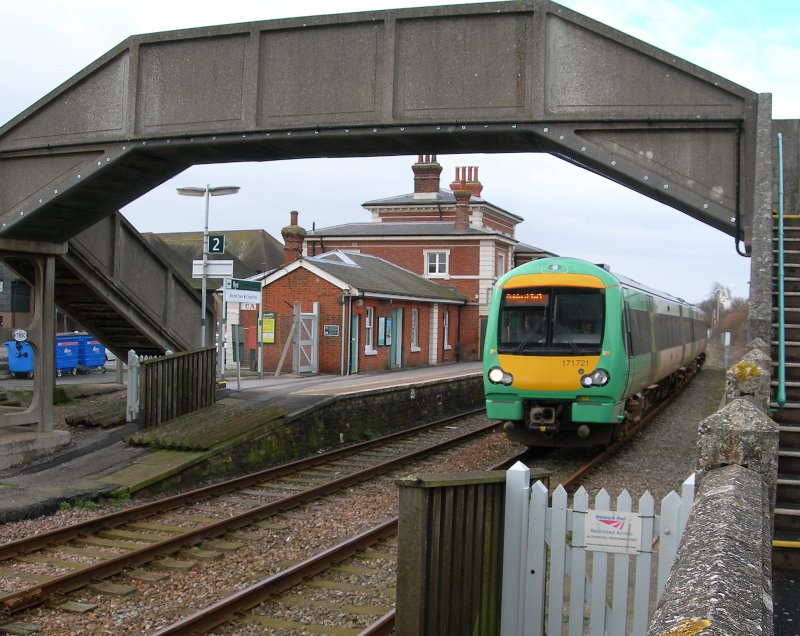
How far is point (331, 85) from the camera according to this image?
32.9 feet

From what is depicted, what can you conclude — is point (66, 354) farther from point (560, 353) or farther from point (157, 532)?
point (157, 532)

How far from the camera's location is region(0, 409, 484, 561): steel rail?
762cm

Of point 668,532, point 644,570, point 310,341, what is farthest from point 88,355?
point 668,532

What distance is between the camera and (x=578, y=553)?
4.54 metres

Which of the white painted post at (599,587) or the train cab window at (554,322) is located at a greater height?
the train cab window at (554,322)

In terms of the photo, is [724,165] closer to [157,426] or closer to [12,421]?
[157,426]

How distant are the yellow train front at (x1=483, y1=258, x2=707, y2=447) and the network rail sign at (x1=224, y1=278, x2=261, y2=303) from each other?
234 inches

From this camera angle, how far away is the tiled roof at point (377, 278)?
25.7m

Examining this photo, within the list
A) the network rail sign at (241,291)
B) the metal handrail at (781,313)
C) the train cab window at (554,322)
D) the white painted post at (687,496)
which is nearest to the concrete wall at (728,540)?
the white painted post at (687,496)

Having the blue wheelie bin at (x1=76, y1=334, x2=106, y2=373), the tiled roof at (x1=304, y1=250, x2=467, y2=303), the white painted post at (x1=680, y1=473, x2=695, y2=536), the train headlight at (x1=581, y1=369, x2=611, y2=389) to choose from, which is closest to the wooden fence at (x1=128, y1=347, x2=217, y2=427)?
the train headlight at (x1=581, y1=369, x2=611, y2=389)

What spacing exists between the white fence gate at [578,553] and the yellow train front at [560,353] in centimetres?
692

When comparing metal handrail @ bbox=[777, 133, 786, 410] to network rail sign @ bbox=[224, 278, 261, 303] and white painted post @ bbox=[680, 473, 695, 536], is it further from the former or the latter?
network rail sign @ bbox=[224, 278, 261, 303]

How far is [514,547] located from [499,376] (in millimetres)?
7376

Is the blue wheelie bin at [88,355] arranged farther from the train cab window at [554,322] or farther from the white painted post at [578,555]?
the white painted post at [578,555]
